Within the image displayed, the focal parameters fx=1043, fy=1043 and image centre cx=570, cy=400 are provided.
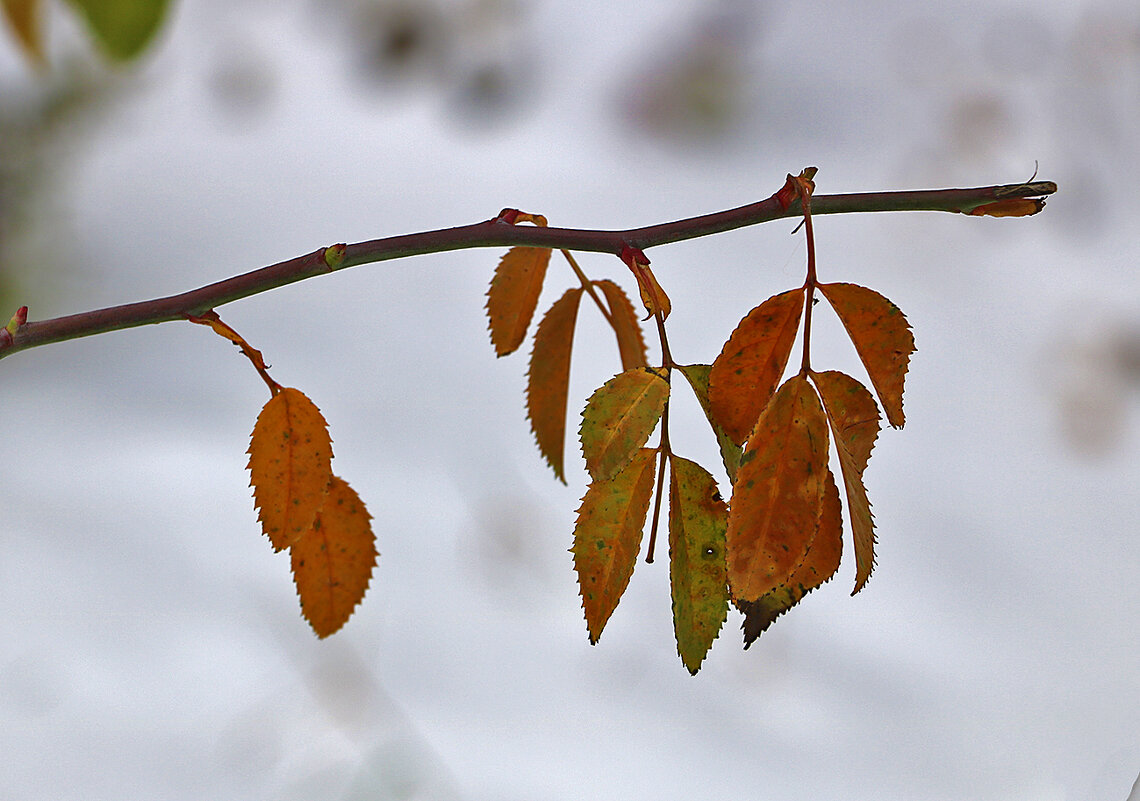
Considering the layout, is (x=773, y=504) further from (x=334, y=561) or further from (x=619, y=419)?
(x=334, y=561)

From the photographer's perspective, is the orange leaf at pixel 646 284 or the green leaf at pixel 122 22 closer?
the green leaf at pixel 122 22

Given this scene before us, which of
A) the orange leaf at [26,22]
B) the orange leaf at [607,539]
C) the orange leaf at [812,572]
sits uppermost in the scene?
the orange leaf at [26,22]

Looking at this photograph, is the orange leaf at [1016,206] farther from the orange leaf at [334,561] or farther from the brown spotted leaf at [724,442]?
the orange leaf at [334,561]

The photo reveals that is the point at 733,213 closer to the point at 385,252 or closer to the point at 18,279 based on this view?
the point at 385,252

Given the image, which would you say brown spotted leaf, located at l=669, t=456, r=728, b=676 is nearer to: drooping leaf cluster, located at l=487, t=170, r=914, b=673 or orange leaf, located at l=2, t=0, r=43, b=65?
drooping leaf cluster, located at l=487, t=170, r=914, b=673

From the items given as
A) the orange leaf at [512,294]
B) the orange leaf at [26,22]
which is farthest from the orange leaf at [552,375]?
the orange leaf at [26,22]

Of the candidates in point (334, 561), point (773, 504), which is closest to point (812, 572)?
point (773, 504)

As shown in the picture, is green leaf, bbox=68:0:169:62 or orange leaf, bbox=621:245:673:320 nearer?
green leaf, bbox=68:0:169:62

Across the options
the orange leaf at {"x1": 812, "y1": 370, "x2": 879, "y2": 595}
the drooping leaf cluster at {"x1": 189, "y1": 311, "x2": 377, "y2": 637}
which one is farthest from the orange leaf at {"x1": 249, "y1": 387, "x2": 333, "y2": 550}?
the orange leaf at {"x1": 812, "y1": 370, "x2": 879, "y2": 595}

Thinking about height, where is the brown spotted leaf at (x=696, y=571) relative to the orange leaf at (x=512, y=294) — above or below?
below
